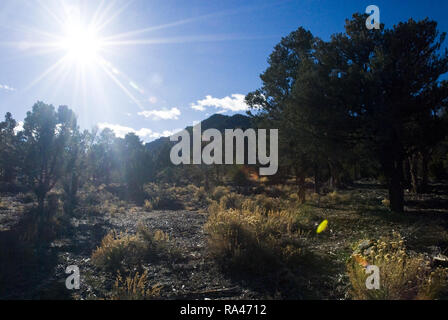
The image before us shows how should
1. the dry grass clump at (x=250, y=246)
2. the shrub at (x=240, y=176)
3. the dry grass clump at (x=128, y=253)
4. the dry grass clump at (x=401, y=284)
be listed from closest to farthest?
the dry grass clump at (x=401, y=284) → the dry grass clump at (x=250, y=246) → the dry grass clump at (x=128, y=253) → the shrub at (x=240, y=176)

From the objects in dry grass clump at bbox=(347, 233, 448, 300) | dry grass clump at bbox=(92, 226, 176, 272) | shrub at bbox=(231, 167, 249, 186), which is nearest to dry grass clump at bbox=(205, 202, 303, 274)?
dry grass clump at bbox=(92, 226, 176, 272)

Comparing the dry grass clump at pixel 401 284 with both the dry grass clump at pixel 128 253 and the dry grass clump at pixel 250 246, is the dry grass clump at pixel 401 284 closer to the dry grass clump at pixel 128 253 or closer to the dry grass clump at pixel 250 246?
the dry grass clump at pixel 250 246

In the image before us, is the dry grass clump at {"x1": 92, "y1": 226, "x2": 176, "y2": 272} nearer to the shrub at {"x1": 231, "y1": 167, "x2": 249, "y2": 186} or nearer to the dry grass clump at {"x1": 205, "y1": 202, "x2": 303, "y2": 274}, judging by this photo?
the dry grass clump at {"x1": 205, "y1": 202, "x2": 303, "y2": 274}

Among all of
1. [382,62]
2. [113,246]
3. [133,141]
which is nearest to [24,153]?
[113,246]

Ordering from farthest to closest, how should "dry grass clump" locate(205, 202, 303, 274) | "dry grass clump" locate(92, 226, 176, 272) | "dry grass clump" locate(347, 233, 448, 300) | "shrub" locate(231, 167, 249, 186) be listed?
"shrub" locate(231, 167, 249, 186)
"dry grass clump" locate(92, 226, 176, 272)
"dry grass clump" locate(205, 202, 303, 274)
"dry grass clump" locate(347, 233, 448, 300)

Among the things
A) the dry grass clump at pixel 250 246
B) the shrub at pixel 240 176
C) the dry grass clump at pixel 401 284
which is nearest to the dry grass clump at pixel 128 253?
the dry grass clump at pixel 250 246

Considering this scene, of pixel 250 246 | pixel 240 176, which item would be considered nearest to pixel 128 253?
pixel 250 246

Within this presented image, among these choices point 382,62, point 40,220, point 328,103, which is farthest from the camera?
point 40,220

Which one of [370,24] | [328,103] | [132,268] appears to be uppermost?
[370,24]

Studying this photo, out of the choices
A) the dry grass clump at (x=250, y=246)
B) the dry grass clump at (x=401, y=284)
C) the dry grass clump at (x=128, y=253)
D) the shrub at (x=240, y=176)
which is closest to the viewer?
the dry grass clump at (x=401, y=284)

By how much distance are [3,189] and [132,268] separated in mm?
28793

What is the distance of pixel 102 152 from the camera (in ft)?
126

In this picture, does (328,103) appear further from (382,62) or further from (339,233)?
(339,233)

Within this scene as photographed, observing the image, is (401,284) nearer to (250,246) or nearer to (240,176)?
(250,246)
